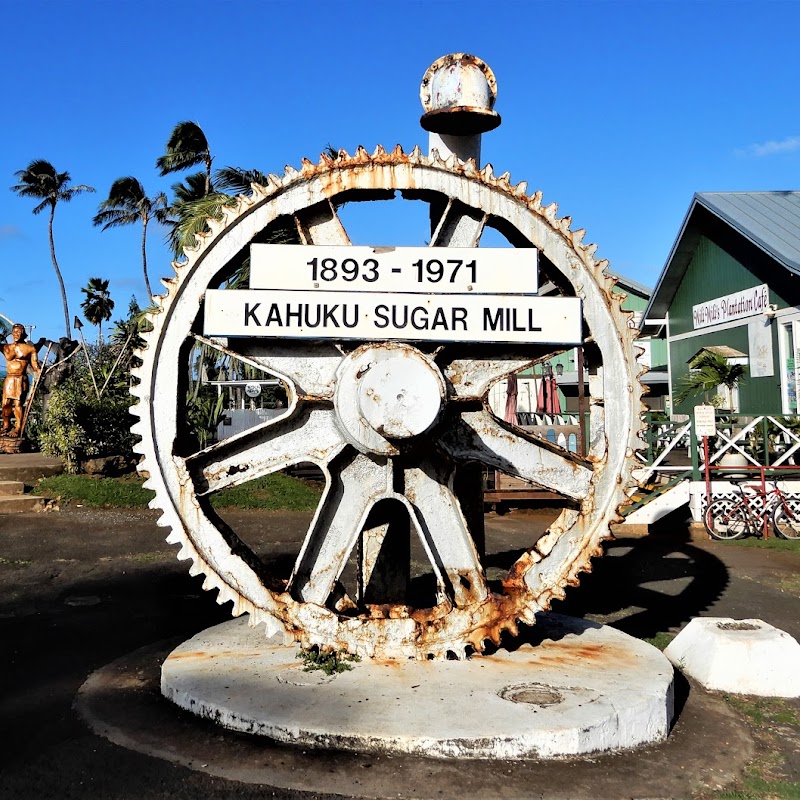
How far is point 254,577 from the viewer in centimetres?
529

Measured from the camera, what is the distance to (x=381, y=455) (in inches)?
206

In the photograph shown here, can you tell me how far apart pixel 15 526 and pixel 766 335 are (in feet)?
51.6

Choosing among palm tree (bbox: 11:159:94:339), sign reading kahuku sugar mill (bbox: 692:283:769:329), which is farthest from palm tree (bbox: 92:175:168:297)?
sign reading kahuku sugar mill (bbox: 692:283:769:329)

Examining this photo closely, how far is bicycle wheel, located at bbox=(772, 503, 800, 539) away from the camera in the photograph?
1343 centimetres

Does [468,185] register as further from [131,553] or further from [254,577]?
[131,553]

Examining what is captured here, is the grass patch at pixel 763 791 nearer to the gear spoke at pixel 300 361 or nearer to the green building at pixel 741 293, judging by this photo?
the gear spoke at pixel 300 361

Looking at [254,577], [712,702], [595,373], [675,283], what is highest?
[675,283]

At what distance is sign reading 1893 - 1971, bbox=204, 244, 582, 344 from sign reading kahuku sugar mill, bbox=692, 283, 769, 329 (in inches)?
597

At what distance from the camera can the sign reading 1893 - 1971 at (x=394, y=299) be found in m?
5.36

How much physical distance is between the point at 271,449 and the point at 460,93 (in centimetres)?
297

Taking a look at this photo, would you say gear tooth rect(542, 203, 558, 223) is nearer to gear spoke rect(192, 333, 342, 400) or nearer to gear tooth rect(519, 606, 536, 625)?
gear spoke rect(192, 333, 342, 400)

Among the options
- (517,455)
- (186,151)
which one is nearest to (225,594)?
(517,455)

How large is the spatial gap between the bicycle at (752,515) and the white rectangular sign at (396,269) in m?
9.65

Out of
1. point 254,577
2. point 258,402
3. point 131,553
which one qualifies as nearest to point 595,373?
point 254,577
